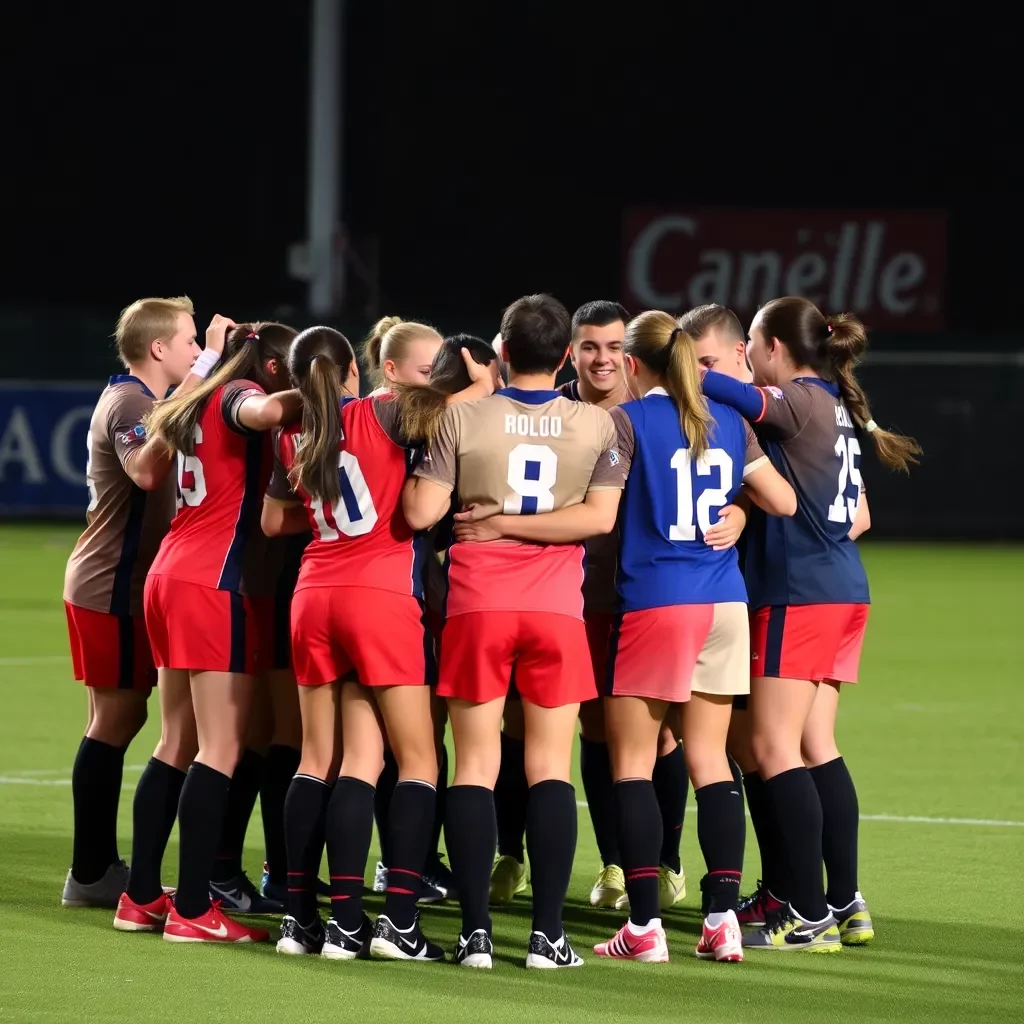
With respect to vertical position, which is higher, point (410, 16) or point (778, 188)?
point (410, 16)

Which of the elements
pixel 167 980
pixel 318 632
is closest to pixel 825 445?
pixel 318 632

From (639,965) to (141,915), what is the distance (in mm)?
1487

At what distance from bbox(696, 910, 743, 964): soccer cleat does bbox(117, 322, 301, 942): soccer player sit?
131 cm

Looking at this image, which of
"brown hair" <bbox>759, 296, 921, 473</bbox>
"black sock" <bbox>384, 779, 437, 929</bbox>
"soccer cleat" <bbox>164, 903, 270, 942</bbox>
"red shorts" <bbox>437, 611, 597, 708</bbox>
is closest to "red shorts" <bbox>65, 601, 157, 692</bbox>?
"soccer cleat" <bbox>164, 903, 270, 942</bbox>

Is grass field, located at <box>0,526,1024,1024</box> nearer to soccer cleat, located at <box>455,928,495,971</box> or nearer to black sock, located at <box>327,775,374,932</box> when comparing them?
soccer cleat, located at <box>455,928,495,971</box>

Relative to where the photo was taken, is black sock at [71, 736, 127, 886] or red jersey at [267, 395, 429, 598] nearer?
red jersey at [267, 395, 429, 598]

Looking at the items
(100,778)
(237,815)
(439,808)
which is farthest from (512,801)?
(100,778)

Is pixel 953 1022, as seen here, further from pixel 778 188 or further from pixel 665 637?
pixel 778 188

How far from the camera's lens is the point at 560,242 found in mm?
28203

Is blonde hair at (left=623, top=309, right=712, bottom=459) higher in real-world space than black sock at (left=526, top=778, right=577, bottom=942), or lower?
higher

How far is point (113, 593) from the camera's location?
232 inches

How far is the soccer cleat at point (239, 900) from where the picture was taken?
19.6 ft

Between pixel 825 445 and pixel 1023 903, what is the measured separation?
175cm

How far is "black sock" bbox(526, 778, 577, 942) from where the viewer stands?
16.9 feet
